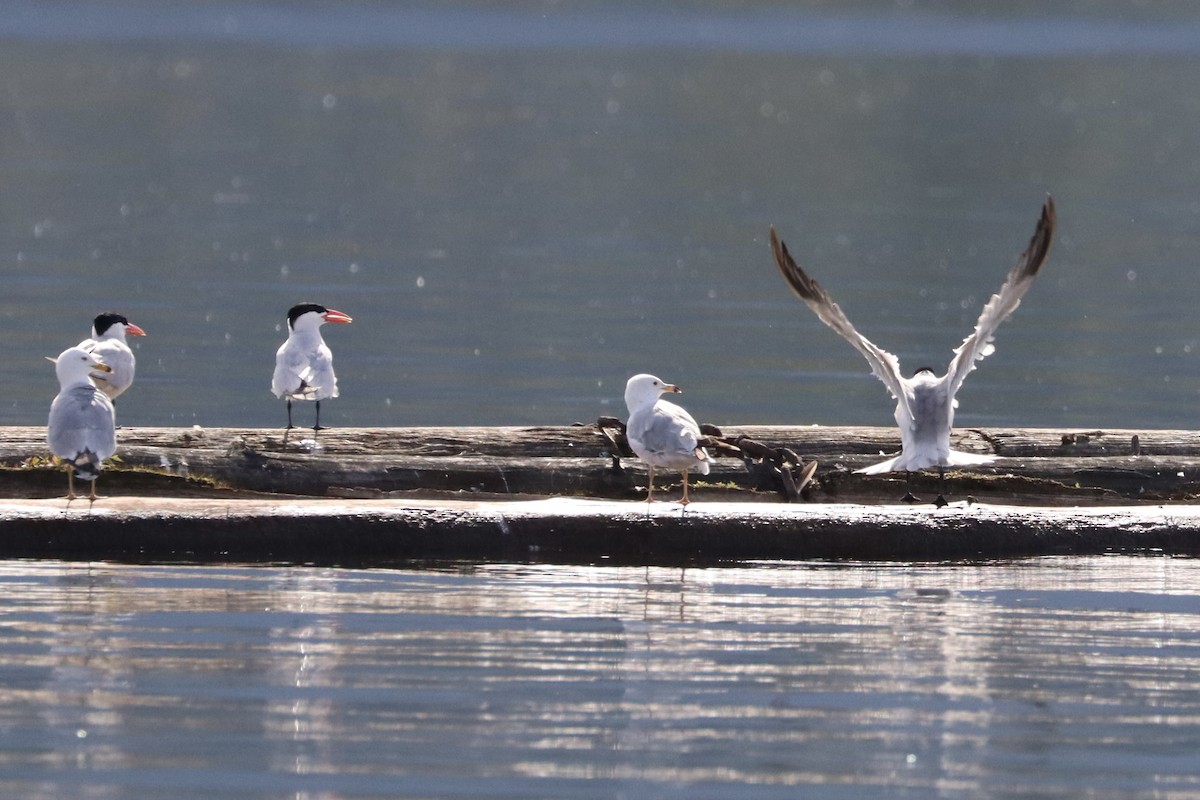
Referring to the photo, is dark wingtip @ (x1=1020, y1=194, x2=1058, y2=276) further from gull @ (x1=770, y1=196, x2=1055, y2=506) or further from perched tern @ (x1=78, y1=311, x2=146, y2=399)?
perched tern @ (x1=78, y1=311, x2=146, y2=399)

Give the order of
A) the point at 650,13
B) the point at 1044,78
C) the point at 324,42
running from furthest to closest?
the point at 650,13 → the point at 324,42 → the point at 1044,78

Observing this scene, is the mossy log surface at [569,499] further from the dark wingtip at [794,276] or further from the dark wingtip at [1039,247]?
the dark wingtip at [1039,247]

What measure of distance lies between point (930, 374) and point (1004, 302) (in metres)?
0.55

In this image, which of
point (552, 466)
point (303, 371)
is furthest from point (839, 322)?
point (303, 371)

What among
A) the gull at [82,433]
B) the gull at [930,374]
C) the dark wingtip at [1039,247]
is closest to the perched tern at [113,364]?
the gull at [82,433]

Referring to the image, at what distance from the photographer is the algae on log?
10.5 metres

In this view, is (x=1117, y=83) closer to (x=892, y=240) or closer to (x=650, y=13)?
(x=650, y=13)

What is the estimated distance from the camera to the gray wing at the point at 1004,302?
1078 cm

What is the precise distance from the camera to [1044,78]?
104 metres

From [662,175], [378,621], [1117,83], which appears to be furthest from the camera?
[1117,83]

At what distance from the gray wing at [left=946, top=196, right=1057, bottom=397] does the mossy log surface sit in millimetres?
519

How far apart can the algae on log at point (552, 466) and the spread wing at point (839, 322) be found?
0.42 meters

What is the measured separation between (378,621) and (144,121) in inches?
2282

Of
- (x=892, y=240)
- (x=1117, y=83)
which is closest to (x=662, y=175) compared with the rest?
(x=892, y=240)
